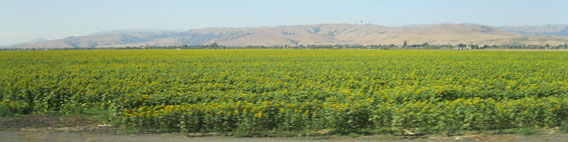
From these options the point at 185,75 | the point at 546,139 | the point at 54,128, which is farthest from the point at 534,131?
the point at 185,75

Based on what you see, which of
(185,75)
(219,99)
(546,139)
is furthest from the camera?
(185,75)

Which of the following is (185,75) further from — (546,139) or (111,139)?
(546,139)

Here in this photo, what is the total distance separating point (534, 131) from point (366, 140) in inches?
133

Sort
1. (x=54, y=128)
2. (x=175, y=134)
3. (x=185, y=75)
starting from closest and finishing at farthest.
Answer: (x=175, y=134), (x=54, y=128), (x=185, y=75)

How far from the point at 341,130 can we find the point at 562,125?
176 inches

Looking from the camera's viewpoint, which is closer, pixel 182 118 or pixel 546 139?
pixel 546 139

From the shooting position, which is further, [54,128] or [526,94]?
[526,94]

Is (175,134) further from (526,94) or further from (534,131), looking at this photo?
(526,94)

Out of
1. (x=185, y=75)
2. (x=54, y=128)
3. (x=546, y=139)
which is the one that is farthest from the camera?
(x=185, y=75)

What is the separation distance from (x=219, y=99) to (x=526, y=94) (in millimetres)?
8507

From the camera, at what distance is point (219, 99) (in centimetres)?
1084

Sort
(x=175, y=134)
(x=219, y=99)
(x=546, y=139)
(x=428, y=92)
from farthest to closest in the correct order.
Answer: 1. (x=428, y=92)
2. (x=219, y=99)
3. (x=175, y=134)
4. (x=546, y=139)

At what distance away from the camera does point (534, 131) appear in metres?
8.34

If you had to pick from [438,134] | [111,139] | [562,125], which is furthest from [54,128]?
[562,125]
